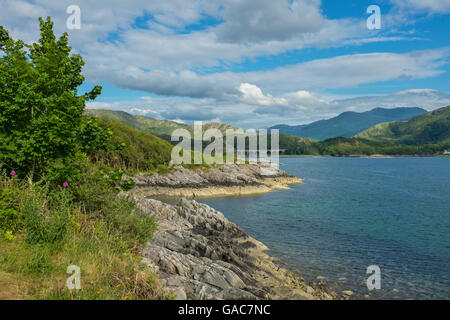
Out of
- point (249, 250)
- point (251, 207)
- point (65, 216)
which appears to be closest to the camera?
point (65, 216)

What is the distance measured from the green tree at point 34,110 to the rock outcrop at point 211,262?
22.7ft

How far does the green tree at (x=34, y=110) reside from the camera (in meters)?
12.1

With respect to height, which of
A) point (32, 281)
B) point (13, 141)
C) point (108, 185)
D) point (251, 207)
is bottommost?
point (251, 207)

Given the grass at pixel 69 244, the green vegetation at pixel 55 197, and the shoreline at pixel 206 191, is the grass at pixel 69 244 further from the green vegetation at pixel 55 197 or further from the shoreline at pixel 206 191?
the shoreline at pixel 206 191

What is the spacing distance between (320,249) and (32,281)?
29.4m

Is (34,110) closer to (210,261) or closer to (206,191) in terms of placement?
(210,261)

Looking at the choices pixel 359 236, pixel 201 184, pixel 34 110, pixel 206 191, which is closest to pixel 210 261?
pixel 34 110

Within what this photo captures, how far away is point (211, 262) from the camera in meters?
20.6

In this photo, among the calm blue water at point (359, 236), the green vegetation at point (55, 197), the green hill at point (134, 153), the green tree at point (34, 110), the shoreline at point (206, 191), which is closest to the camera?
the green vegetation at point (55, 197)

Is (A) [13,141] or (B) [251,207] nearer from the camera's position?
(A) [13,141]

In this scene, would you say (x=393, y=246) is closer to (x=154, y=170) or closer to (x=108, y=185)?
(x=108, y=185)

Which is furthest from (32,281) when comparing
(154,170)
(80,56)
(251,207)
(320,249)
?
(154,170)

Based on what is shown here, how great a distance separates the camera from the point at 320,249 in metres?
32.0

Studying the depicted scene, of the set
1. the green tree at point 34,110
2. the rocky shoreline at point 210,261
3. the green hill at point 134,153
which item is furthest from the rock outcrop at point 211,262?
the green hill at point 134,153
